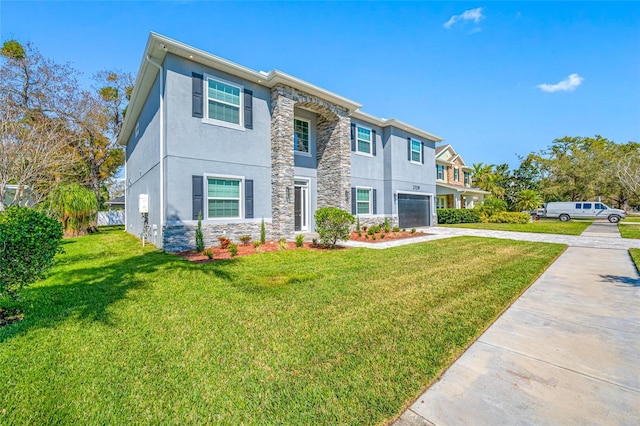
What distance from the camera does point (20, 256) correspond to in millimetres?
3818

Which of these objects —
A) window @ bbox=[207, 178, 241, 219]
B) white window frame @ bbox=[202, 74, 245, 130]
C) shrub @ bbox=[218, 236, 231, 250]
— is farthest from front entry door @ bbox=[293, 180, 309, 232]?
shrub @ bbox=[218, 236, 231, 250]

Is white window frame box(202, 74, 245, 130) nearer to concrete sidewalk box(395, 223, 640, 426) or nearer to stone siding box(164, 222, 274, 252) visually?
stone siding box(164, 222, 274, 252)

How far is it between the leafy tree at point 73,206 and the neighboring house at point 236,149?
2200mm

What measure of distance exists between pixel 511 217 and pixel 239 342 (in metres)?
25.2

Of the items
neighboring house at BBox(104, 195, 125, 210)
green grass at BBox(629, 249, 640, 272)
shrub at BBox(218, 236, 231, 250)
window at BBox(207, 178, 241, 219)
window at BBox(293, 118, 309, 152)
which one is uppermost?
window at BBox(293, 118, 309, 152)

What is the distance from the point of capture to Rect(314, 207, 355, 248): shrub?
380 inches

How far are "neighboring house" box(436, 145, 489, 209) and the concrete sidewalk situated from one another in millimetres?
22626

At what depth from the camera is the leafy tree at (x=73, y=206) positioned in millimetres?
14078

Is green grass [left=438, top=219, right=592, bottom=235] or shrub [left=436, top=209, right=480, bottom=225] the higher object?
shrub [left=436, top=209, right=480, bottom=225]

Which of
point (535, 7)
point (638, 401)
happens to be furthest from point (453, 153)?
point (638, 401)

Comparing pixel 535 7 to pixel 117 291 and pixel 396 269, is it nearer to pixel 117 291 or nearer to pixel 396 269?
pixel 396 269

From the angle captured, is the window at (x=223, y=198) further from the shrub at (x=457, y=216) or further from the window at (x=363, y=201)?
the shrub at (x=457, y=216)

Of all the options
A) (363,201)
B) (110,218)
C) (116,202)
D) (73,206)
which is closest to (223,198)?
(363,201)

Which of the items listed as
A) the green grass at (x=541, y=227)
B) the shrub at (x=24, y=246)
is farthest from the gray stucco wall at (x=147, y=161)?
the green grass at (x=541, y=227)
